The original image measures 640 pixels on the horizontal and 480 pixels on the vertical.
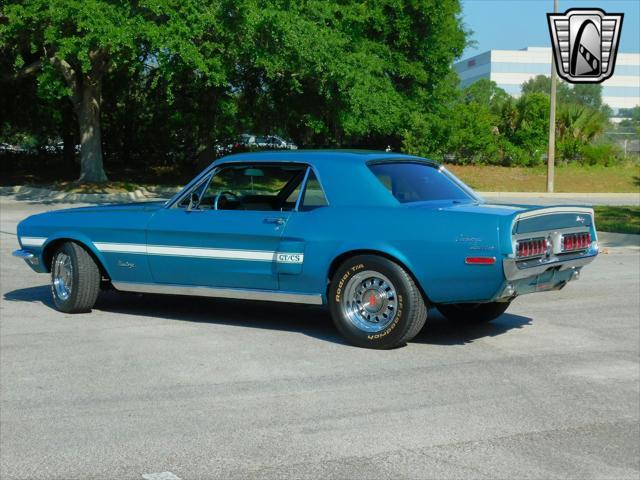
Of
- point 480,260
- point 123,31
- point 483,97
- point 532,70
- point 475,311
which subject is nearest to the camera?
point 480,260

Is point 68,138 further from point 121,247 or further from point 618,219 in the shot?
point 121,247

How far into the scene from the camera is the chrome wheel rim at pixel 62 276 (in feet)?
30.2

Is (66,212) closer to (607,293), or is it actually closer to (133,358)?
(133,358)

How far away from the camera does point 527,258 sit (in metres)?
7.31

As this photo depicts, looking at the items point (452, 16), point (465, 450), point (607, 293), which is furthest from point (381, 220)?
point (452, 16)

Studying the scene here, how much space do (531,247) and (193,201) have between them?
3.13 meters

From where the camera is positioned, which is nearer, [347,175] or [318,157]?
[347,175]

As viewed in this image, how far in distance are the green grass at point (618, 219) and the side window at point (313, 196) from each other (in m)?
12.6

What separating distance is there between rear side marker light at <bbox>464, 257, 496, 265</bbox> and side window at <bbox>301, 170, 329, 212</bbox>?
145 centimetres

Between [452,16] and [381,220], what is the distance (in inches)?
1224

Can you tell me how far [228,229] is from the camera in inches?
327

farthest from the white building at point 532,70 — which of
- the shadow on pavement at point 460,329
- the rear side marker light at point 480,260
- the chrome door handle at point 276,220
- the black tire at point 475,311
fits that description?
the rear side marker light at point 480,260

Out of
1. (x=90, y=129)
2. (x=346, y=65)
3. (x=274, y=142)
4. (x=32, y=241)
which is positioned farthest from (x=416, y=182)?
(x=274, y=142)

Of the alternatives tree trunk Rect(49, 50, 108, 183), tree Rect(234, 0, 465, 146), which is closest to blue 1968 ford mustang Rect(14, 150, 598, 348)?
tree Rect(234, 0, 465, 146)
